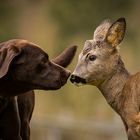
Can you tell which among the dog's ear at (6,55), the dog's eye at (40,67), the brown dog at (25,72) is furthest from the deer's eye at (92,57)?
the dog's ear at (6,55)

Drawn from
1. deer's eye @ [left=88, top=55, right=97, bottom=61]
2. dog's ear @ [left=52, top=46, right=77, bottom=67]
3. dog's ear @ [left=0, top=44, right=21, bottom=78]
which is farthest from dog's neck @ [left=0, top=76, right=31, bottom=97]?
deer's eye @ [left=88, top=55, right=97, bottom=61]

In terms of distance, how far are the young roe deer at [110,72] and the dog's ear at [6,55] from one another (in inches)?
28.0

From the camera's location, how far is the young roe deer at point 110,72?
10234 millimetres

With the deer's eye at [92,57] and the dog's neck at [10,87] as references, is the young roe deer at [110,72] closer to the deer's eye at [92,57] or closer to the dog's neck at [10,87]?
the deer's eye at [92,57]

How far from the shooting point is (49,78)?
9.68 m

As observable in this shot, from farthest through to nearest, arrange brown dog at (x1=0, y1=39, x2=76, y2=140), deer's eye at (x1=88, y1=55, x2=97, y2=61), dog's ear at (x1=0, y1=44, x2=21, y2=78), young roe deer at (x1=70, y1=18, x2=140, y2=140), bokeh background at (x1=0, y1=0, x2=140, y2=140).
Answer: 1. bokeh background at (x1=0, y1=0, x2=140, y2=140)
2. deer's eye at (x1=88, y1=55, x2=97, y2=61)
3. young roe deer at (x1=70, y1=18, x2=140, y2=140)
4. brown dog at (x1=0, y1=39, x2=76, y2=140)
5. dog's ear at (x1=0, y1=44, x2=21, y2=78)

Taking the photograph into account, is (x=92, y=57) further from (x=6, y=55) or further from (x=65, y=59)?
(x=6, y=55)

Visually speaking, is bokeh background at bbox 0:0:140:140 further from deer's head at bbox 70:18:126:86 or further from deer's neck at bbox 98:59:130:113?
deer's head at bbox 70:18:126:86

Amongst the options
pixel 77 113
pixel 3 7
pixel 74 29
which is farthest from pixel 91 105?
pixel 3 7

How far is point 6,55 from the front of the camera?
9.60 m

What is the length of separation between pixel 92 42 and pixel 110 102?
0.59 meters

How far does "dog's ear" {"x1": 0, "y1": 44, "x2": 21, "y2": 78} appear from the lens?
9469mm

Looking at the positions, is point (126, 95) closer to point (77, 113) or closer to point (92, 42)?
point (92, 42)

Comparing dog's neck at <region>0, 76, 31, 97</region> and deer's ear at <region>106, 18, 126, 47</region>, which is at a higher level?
deer's ear at <region>106, 18, 126, 47</region>
